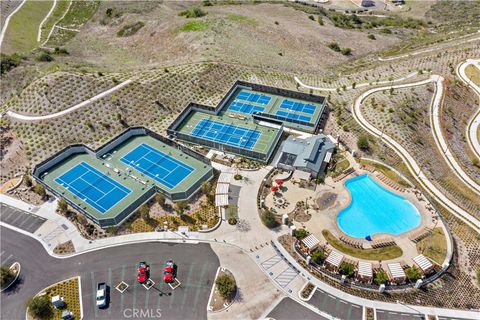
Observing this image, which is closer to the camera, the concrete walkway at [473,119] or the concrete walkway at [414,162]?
the concrete walkway at [414,162]

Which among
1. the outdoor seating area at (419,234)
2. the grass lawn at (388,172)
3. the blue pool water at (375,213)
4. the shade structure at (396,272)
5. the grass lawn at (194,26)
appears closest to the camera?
the shade structure at (396,272)

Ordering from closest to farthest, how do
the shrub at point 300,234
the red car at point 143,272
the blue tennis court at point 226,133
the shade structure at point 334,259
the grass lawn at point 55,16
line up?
the red car at point 143,272 → the shade structure at point 334,259 → the shrub at point 300,234 → the blue tennis court at point 226,133 → the grass lawn at point 55,16

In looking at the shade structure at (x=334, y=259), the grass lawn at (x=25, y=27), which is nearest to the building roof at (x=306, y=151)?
the shade structure at (x=334, y=259)

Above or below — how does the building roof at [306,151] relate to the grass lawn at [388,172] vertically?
above

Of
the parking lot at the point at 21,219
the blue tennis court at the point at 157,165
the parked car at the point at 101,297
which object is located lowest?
the parking lot at the point at 21,219

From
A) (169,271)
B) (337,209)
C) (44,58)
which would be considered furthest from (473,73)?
(44,58)

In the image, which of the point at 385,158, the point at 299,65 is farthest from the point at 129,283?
the point at 299,65

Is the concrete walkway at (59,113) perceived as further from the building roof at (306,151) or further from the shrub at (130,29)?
the shrub at (130,29)
